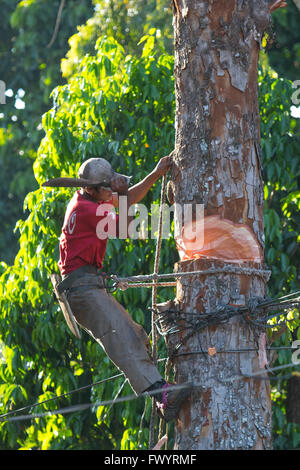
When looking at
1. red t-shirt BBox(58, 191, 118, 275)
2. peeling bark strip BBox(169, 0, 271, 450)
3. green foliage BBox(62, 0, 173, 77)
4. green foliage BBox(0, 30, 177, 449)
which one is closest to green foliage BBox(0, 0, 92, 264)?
green foliage BBox(62, 0, 173, 77)

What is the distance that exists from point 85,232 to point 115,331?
0.58 meters

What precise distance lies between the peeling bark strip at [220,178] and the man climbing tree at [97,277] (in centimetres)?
29

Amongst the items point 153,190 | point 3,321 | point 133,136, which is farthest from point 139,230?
point 3,321

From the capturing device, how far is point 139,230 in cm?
748

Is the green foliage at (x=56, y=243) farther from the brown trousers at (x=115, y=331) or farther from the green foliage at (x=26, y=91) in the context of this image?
the green foliage at (x=26, y=91)

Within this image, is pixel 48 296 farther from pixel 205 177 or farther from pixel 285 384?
pixel 205 177

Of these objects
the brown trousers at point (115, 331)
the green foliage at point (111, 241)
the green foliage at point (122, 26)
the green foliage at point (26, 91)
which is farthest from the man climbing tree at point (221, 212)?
the green foliage at point (26, 91)

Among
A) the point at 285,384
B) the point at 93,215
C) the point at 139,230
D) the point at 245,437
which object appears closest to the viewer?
the point at 245,437

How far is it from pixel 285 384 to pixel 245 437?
4.04 meters

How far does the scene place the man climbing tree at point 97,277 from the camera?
4828 mm

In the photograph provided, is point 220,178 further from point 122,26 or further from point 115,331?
point 122,26

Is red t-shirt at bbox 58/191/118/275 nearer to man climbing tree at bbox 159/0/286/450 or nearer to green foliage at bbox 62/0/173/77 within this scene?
man climbing tree at bbox 159/0/286/450

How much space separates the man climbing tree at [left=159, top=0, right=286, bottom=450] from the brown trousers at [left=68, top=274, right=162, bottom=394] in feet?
0.85
